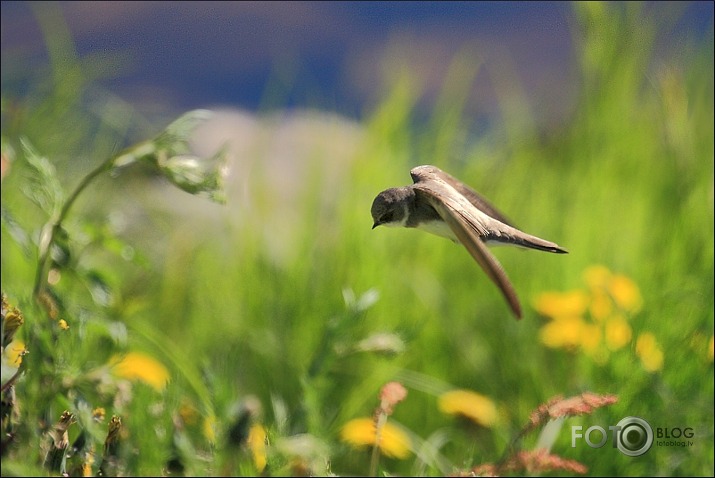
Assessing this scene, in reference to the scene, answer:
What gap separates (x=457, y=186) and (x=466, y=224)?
14 centimetres

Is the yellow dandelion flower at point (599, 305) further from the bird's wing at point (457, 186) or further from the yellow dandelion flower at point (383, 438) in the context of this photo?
the bird's wing at point (457, 186)

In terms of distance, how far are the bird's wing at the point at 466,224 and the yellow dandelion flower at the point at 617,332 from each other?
928mm

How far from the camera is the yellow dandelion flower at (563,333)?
1673 mm

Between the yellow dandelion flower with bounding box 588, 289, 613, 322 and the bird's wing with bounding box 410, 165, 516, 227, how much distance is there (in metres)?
1.00

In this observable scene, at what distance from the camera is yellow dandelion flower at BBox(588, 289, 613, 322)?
167 centimetres

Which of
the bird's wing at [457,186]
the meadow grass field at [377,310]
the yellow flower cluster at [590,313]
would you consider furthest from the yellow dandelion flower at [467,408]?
the bird's wing at [457,186]

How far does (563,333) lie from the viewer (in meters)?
1.69

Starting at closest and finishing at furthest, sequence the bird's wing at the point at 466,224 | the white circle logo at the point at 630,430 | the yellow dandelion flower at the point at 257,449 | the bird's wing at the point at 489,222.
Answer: the bird's wing at the point at 466,224 < the bird's wing at the point at 489,222 < the yellow dandelion flower at the point at 257,449 < the white circle logo at the point at 630,430

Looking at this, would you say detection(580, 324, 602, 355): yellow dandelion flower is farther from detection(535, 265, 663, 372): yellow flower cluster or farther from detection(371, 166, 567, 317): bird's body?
detection(371, 166, 567, 317): bird's body

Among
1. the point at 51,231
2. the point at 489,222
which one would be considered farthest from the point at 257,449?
the point at 489,222

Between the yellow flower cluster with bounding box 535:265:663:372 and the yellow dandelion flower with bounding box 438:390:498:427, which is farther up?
the yellow flower cluster with bounding box 535:265:663:372

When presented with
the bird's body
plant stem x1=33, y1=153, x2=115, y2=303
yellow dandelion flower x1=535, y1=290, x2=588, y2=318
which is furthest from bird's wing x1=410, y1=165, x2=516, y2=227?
yellow dandelion flower x1=535, y1=290, x2=588, y2=318

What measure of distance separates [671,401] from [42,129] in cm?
179

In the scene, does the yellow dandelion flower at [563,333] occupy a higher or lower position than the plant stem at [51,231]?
lower
